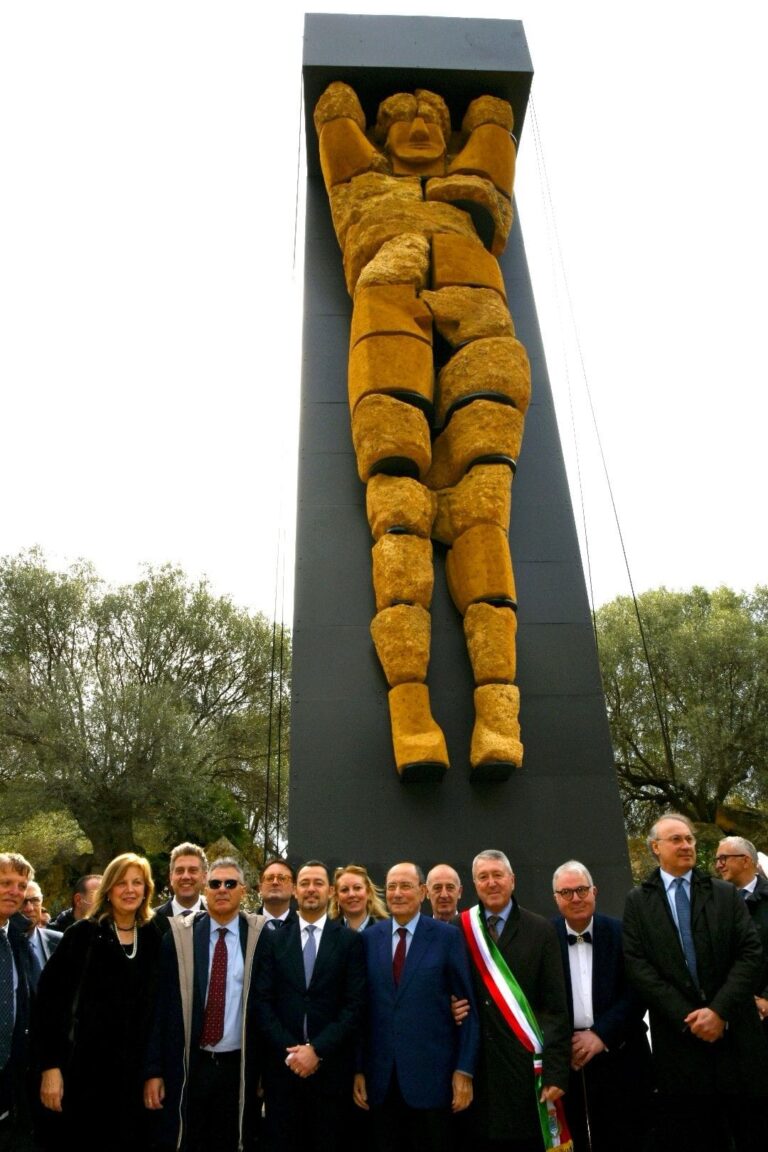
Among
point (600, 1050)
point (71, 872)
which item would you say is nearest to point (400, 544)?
point (600, 1050)

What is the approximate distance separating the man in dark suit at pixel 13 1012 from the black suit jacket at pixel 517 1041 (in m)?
1.63

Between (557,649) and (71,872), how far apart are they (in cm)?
1284

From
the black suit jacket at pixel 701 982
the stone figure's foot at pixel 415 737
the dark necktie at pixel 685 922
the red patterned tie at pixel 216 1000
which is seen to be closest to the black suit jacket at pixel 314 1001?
the red patterned tie at pixel 216 1000

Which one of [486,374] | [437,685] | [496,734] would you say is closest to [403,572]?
[437,685]

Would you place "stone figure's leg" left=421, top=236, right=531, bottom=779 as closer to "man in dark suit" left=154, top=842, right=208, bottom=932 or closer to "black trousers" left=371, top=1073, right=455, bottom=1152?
"man in dark suit" left=154, top=842, right=208, bottom=932

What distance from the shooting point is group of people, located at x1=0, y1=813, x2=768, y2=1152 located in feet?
9.78

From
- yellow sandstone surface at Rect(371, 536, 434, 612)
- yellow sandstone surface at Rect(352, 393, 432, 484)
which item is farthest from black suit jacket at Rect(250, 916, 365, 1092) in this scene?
yellow sandstone surface at Rect(352, 393, 432, 484)

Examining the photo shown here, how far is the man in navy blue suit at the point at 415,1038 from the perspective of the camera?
3012mm

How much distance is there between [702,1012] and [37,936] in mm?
2673

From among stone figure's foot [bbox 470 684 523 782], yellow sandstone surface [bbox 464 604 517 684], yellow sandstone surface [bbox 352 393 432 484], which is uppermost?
yellow sandstone surface [bbox 352 393 432 484]

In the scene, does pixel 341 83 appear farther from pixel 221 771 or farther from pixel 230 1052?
pixel 221 771

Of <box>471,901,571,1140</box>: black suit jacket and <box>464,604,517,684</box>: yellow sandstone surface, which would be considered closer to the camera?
<box>471,901,571,1140</box>: black suit jacket

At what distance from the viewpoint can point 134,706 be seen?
17.1 metres

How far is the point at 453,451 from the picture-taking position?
670 centimetres
